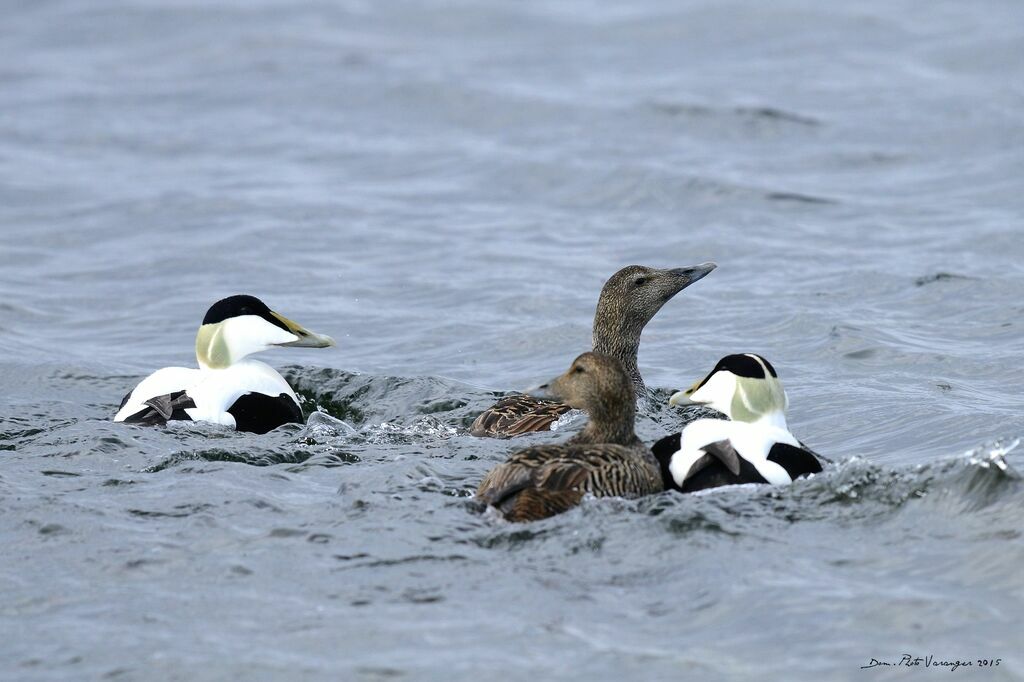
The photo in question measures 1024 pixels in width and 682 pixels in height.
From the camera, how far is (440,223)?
48.1 feet

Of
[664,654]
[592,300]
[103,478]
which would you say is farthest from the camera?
[592,300]

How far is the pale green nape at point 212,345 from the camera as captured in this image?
8617 mm

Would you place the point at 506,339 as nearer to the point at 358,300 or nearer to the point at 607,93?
the point at 358,300

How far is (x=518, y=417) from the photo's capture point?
8016 mm

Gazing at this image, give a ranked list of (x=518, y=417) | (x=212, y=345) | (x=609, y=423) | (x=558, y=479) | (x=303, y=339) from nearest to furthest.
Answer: (x=558, y=479), (x=609, y=423), (x=518, y=417), (x=212, y=345), (x=303, y=339)

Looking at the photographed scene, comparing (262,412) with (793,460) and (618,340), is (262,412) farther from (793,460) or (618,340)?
(793,460)

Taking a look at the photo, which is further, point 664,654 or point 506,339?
point 506,339

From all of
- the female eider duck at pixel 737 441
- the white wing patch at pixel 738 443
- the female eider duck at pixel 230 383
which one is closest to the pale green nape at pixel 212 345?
the female eider duck at pixel 230 383

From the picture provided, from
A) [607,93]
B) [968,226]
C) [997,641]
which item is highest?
[607,93]

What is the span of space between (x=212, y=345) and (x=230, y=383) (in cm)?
30

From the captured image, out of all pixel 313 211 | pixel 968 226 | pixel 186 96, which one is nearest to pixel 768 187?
pixel 968 226

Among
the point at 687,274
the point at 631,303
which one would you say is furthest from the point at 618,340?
the point at 687,274

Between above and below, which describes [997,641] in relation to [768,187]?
below

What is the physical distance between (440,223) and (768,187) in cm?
331
